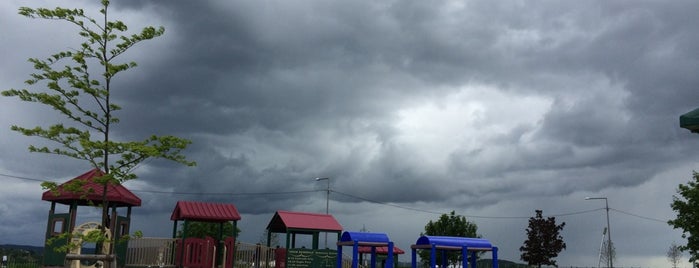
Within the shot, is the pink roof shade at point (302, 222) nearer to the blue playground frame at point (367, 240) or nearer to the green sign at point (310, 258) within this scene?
the green sign at point (310, 258)

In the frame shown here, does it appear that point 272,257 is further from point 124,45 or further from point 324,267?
point 124,45

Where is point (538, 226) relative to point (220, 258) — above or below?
above

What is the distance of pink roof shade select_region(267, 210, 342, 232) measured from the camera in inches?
1430

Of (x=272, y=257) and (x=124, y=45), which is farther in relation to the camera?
(x=272, y=257)

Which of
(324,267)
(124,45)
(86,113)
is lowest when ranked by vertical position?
(324,267)

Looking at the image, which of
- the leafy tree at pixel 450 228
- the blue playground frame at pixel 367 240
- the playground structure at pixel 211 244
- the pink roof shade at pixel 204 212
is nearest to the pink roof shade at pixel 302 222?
the playground structure at pixel 211 244

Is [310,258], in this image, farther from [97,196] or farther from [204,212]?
[97,196]

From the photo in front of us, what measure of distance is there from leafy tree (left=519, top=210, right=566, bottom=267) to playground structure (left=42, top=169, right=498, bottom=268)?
34528mm

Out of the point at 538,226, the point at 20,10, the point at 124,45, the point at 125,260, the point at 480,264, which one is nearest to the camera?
the point at 20,10

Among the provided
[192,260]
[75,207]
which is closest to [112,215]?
[75,207]

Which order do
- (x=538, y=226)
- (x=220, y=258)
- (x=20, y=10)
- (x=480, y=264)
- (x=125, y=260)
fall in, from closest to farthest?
(x=20, y=10) < (x=125, y=260) < (x=220, y=258) < (x=480, y=264) < (x=538, y=226)

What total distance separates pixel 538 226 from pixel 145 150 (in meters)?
57.2

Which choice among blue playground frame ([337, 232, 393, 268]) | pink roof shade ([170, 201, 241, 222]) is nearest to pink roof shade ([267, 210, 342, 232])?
pink roof shade ([170, 201, 241, 222])

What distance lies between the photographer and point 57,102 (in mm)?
15570
